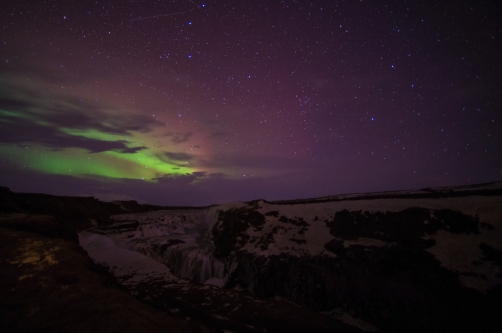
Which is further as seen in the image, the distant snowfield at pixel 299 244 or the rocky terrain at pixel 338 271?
the distant snowfield at pixel 299 244

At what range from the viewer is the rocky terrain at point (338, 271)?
11.3 m

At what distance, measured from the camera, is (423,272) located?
12453 millimetres

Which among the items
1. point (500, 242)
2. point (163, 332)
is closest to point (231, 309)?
point (163, 332)

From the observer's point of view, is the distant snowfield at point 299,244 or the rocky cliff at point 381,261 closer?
the rocky cliff at point 381,261

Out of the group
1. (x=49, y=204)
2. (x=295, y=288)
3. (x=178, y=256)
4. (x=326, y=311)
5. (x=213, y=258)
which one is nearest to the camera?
(x=326, y=311)

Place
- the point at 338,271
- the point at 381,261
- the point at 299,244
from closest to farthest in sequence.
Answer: the point at 381,261, the point at 338,271, the point at 299,244

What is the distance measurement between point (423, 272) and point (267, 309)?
9.00m

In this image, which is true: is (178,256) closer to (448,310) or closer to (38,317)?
(38,317)

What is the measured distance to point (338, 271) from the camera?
1460 cm

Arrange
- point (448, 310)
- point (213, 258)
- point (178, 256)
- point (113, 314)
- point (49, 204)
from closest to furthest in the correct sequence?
point (113, 314) → point (448, 310) → point (213, 258) → point (178, 256) → point (49, 204)

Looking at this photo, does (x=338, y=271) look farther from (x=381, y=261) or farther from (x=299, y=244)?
(x=299, y=244)

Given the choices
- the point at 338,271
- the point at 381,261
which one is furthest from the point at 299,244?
the point at 381,261

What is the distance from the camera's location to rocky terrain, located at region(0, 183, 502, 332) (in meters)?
11.3

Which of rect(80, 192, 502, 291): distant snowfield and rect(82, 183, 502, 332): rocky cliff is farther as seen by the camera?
rect(80, 192, 502, 291): distant snowfield
